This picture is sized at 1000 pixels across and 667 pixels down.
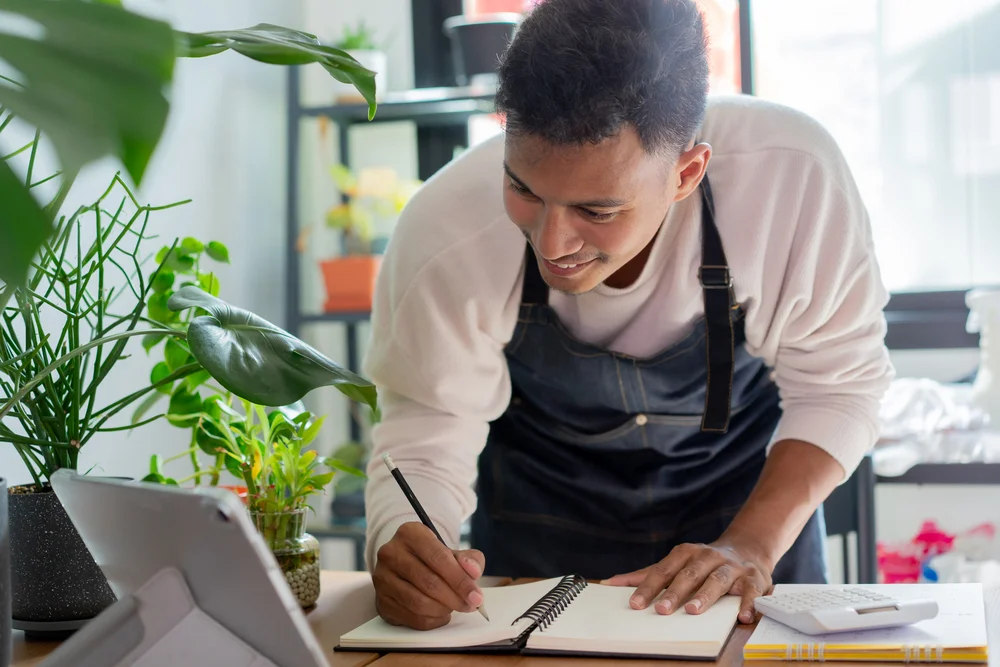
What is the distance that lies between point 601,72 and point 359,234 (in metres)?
1.72

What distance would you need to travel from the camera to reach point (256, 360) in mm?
780

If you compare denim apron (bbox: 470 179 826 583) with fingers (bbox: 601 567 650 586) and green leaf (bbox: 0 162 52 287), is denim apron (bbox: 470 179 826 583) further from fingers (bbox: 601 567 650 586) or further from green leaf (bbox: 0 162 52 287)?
green leaf (bbox: 0 162 52 287)

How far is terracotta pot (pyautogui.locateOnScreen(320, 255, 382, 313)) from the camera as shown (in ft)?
8.77

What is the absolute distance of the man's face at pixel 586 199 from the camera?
102 centimetres

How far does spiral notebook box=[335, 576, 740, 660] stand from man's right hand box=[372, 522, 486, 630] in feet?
0.04

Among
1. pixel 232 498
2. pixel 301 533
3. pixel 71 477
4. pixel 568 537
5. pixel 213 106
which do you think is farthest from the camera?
pixel 213 106

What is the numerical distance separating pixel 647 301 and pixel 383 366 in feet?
1.16

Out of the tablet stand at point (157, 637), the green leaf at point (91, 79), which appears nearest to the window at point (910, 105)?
the tablet stand at point (157, 637)

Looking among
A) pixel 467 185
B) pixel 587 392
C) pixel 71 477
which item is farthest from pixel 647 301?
pixel 71 477

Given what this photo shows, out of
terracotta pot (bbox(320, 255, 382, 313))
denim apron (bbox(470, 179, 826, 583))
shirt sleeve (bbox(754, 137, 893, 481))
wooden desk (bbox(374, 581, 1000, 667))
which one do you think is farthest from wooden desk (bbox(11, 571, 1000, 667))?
terracotta pot (bbox(320, 255, 382, 313))

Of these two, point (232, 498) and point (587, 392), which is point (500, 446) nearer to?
point (587, 392)

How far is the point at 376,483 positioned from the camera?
1.23 metres

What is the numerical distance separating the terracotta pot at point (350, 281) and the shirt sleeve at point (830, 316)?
4.87ft

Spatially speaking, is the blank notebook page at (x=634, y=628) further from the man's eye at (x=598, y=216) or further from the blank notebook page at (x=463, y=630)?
the man's eye at (x=598, y=216)
